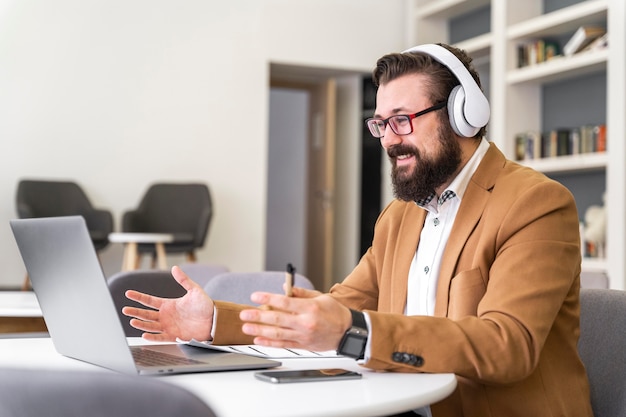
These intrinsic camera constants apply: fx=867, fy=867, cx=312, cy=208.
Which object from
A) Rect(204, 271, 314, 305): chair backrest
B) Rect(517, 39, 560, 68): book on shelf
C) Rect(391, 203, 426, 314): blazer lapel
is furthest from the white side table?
Rect(391, 203, 426, 314): blazer lapel

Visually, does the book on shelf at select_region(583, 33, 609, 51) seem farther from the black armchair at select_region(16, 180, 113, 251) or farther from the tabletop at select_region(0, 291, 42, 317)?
the tabletop at select_region(0, 291, 42, 317)

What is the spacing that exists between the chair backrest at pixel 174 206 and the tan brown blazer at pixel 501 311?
5.73m

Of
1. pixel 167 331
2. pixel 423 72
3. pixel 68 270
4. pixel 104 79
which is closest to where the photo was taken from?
pixel 68 270

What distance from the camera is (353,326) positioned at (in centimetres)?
132

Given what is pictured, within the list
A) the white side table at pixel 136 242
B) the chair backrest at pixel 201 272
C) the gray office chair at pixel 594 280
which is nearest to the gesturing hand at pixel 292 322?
the gray office chair at pixel 594 280

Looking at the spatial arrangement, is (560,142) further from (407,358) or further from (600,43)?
(407,358)

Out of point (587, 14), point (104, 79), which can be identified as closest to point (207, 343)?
point (587, 14)

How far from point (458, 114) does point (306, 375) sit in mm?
742

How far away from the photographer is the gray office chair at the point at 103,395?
79cm

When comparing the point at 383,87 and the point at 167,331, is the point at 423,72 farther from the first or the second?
the point at 167,331

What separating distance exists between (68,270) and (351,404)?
465 millimetres

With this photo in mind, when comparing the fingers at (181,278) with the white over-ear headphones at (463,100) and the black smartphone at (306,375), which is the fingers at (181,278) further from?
the white over-ear headphones at (463,100)

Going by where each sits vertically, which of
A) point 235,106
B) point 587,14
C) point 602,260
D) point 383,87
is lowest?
point 602,260

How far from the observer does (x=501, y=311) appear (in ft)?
4.73
